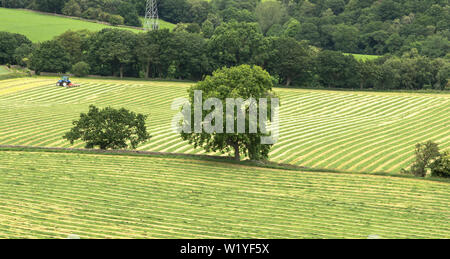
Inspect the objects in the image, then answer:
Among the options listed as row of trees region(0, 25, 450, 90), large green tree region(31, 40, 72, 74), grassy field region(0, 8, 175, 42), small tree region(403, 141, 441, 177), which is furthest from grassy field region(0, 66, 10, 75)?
small tree region(403, 141, 441, 177)

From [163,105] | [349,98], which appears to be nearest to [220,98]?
[163,105]

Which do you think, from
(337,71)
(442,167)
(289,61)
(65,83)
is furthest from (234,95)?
(289,61)

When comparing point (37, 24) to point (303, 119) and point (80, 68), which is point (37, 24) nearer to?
point (80, 68)

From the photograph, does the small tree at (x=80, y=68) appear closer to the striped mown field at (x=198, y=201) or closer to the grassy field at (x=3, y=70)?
the grassy field at (x=3, y=70)

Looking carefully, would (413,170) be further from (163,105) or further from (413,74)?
(413,74)

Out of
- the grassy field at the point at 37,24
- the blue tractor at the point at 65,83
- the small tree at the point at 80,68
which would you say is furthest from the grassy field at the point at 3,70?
the grassy field at the point at 37,24
